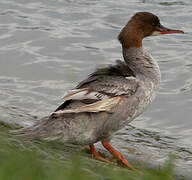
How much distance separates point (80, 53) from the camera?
9992 millimetres

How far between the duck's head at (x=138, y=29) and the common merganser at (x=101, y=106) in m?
0.41

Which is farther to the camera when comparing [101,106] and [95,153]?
[95,153]

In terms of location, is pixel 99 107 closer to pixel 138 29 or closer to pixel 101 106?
pixel 101 106

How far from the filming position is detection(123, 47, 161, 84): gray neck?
20.4 feet

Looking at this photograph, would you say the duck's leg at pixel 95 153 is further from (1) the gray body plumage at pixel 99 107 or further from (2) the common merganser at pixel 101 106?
(1) the gray body plumage at pixel 99 107

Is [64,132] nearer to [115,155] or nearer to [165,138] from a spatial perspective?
[115,155]

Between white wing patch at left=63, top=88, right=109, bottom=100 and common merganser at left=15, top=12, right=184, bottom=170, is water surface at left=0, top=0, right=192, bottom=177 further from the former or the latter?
white wing patch at left=63, top=88, right=109, bottom=100

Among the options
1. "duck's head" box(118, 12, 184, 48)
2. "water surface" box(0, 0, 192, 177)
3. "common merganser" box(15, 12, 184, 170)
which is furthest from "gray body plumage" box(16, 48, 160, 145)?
"water surface" box(0, 0, 192, 177)

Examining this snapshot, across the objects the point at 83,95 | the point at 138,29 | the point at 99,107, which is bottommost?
the point at 99,107

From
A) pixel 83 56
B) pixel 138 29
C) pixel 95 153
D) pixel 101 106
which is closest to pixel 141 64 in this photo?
pixel 138 29

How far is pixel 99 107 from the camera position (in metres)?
5.74

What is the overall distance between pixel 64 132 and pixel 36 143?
1.34 feet

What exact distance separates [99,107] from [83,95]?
0.21 metres

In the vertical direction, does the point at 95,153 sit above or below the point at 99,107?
below
